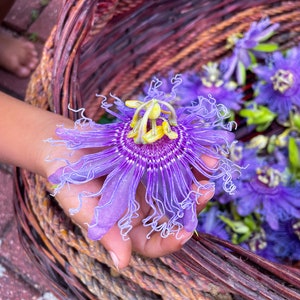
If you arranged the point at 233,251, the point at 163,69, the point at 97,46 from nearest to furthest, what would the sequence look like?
the point at 233,251 < the point at 97,46 < the point at 163,69

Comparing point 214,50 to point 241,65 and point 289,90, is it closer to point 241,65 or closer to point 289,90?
point 241,65

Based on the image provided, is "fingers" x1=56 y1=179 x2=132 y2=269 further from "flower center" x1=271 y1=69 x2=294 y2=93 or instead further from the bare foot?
the bare foot

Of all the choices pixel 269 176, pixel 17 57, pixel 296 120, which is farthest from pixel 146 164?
pixel 17 57

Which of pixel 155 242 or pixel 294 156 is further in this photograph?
pixel 294 156

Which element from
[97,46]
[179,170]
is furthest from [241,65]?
[179,170]

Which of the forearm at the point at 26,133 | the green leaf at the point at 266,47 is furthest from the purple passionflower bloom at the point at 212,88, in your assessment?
the forearm at the point at 26,133

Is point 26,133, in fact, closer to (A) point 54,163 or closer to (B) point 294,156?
(A) point 54,163
